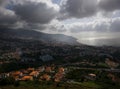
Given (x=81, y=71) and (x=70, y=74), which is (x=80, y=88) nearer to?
(x=70, y=74)

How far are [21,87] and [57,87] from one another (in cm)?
1854

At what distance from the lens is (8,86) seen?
112 m

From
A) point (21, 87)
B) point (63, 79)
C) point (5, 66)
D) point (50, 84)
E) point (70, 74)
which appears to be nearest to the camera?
point (21, 87)

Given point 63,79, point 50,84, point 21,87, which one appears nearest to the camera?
point 21,87

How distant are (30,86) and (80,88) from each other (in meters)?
26.2

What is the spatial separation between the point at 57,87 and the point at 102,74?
48516 millimetres

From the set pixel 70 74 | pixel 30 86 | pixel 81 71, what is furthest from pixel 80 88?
pixel 81 71

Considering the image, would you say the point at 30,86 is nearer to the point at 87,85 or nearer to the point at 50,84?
the point at 50,84

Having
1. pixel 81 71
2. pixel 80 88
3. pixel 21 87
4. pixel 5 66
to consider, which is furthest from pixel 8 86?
pixel 5 66

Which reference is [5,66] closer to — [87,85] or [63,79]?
[63,79]

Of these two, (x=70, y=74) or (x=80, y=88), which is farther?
(x=70, y=74)

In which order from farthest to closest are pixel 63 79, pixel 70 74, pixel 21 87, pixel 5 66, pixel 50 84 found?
1. pixel 5 66
2. pixel 70 74
3. pixel 63 79
4. pixel 50 84
5. pixel 21 87

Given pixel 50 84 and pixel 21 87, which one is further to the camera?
pixel 50 84

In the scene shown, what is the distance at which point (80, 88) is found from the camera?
112 m
